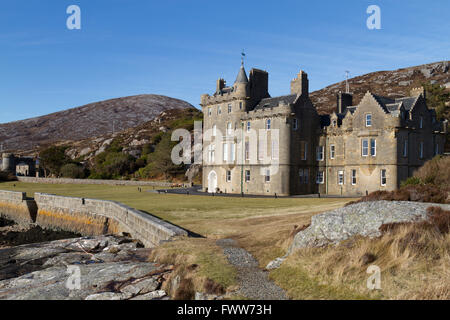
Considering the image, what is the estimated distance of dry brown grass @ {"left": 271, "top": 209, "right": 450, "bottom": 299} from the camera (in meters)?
8.66

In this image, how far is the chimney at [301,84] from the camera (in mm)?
46500

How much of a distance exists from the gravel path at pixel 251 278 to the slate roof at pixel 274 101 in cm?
3448

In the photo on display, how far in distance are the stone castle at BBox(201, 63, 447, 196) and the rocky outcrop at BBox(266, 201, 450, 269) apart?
30305mm

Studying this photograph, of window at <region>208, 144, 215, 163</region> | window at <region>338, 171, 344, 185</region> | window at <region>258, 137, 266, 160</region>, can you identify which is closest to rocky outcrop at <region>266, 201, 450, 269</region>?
window at <region>338, 171, 344, 185</region>

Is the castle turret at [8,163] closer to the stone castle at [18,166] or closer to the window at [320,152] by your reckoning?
the stone castle at [18,166]

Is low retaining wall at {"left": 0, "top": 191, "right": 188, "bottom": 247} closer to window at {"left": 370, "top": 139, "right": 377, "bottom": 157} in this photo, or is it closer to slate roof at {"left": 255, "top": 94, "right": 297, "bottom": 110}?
slate roof at {"left": 255, "top": 94, "right": 297, "bottom": 110}

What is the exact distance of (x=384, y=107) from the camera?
4250 cm

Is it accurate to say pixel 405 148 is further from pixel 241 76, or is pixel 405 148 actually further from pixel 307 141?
pixel 241 76

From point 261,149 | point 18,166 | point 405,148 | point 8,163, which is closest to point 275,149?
point 261,149

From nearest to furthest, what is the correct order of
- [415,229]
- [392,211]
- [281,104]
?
1. [415,229]
2. [392,211]
3. [281,104]

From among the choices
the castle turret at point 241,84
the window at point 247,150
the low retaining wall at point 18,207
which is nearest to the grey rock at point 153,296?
the low retaining wall at point 18,207
